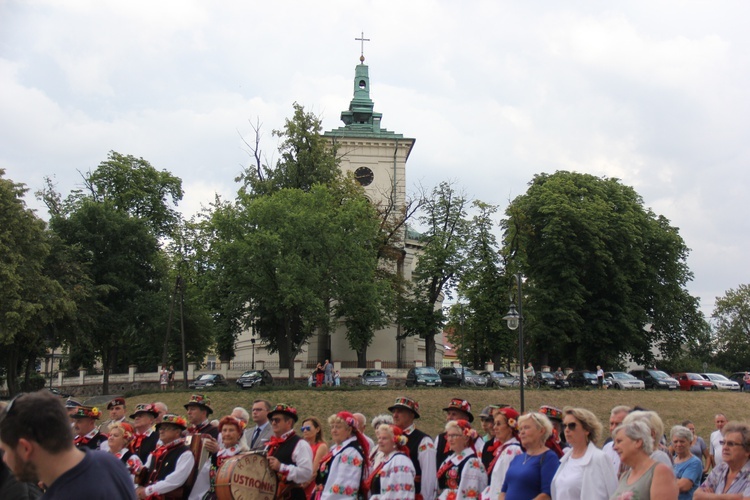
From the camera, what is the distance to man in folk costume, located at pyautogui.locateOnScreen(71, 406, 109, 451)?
973cm

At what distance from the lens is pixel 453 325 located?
173 feet

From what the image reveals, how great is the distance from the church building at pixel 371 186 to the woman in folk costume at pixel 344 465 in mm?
43260

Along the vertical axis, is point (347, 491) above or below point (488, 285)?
below

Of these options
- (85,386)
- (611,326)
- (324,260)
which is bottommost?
(85,386)

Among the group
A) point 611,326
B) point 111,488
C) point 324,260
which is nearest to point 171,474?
point 111,488

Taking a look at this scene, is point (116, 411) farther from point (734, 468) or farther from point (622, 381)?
point (622, 381)

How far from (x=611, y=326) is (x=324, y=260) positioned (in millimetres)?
17861

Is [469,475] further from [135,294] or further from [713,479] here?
[135,294]

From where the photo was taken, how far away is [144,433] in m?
9.69

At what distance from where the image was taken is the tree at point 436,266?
4956 cm

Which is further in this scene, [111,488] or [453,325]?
[453,325]

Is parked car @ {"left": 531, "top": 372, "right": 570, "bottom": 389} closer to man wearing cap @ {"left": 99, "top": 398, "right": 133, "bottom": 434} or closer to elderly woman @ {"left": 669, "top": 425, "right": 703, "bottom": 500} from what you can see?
man wearing cap @ {"left": 99, "top": 398, "right": 133, "bottom": 434}

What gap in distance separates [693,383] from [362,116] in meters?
33.6

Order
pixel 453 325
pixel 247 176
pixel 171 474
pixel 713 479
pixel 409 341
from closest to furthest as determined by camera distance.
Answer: pixel 713 479 → pixel 171 474 → pixel 247 176 → pixel 453 325 → pixel 409 341
